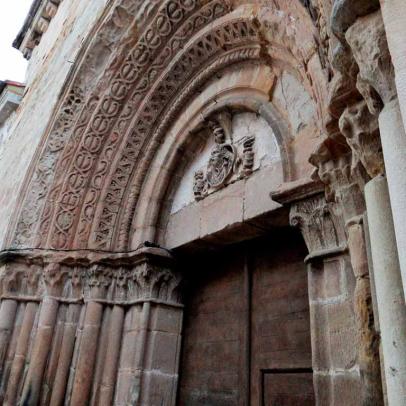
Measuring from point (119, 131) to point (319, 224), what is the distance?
2469mm

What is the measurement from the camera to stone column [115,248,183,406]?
2.96 m

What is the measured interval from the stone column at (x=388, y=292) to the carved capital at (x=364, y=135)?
0.09m

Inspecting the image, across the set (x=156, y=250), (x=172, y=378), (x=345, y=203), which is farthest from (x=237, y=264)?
(x=345, y=203)

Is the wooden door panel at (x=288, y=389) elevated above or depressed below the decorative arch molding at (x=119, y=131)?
below

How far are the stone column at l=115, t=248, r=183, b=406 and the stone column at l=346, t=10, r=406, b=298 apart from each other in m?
2.41

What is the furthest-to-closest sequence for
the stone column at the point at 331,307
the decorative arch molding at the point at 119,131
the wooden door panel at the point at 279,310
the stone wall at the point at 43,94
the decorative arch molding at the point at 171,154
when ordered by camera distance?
the stone wall at the point at 43,94, the decorative arch molding at the point at 119,131, the decorative arch molding at the point at 171,154, the wooden door panel at the point at 279,310, the stone column at the point at 331,307

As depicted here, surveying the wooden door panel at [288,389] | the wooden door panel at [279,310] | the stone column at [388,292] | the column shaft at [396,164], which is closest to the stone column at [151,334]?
the wooden door panel at [279,310]

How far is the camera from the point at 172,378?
3.05 metres

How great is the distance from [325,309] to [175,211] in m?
1.90

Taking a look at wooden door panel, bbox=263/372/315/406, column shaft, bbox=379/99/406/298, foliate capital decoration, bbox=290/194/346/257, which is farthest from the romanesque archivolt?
column shaft, bbox=379/99/406/298

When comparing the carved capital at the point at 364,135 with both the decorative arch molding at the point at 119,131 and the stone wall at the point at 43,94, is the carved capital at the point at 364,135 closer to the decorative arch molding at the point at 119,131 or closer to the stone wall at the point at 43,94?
Result: the decorative arch molding at the point at 119,131

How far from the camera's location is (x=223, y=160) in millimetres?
3125

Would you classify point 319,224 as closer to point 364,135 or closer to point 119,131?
point 364,135

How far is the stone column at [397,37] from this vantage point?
86cm
